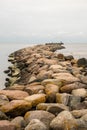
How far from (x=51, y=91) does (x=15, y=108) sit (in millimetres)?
1525

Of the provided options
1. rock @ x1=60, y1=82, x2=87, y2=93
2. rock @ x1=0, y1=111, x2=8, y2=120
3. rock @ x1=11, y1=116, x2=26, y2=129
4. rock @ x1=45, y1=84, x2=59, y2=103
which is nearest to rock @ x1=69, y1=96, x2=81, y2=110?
rock @ x1=45, y1=84, x2=59, y2=103

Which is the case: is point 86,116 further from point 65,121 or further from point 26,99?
point 26,99

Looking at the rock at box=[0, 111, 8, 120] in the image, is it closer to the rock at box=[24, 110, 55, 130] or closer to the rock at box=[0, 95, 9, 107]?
the rock at box=[24, 110, 55, 130]

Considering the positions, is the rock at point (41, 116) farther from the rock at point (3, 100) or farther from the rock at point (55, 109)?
the rock at point (3, 100)

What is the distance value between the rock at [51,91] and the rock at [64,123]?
1771 millimetres

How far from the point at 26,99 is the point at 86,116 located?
1.86 m

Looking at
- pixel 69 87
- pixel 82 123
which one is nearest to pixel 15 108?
pixel 82 123

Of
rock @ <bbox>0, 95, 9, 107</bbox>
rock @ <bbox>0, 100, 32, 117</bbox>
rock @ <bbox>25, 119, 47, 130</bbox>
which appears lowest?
rock @ <bbox>25, 119, 47, 130</bbox>

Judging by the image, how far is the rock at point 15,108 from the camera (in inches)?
278

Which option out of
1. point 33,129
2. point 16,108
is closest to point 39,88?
point 16,108

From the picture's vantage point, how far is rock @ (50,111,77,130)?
19.6ft

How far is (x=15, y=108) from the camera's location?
708cm

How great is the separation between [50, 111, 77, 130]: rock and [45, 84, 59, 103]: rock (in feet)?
5.81

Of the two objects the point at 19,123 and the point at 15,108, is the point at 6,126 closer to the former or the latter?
the point at 19,123
